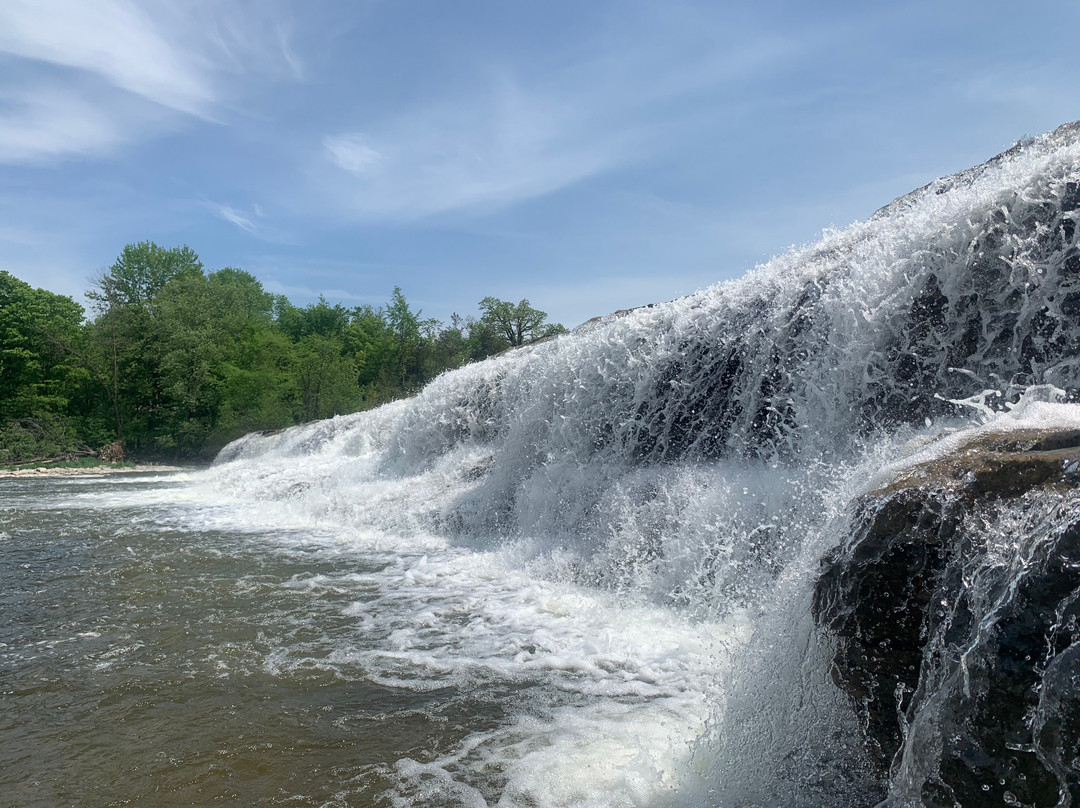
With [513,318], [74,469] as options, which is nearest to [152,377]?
[74,469]

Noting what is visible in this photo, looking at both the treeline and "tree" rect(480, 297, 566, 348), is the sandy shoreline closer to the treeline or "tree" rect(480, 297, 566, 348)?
the treeline

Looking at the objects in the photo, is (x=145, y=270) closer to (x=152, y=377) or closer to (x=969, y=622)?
(x=152, y=377)

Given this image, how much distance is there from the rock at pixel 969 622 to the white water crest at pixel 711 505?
0.28m

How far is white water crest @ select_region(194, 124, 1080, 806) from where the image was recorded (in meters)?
2.74

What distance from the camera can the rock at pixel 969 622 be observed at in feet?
5.51

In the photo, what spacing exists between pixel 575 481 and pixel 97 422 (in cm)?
2954

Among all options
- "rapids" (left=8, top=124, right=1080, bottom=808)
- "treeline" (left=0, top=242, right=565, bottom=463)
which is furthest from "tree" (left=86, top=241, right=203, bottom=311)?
"rapids" (left=8, top=124, right=1080, bottom=808)

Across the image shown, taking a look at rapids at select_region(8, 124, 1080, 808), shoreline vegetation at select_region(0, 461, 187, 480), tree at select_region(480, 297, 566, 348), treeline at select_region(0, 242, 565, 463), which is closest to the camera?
rapids at select_region(8, 124, 1080, 808)

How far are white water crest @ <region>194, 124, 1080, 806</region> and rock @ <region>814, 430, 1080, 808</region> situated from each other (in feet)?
0.91

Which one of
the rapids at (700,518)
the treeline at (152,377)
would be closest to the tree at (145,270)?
the treeline at (152,377)

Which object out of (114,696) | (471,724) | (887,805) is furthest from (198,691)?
(887,805)

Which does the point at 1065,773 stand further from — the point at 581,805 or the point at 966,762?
the point at 581,805

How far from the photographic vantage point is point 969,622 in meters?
1.91

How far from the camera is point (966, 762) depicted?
1.80 meters
